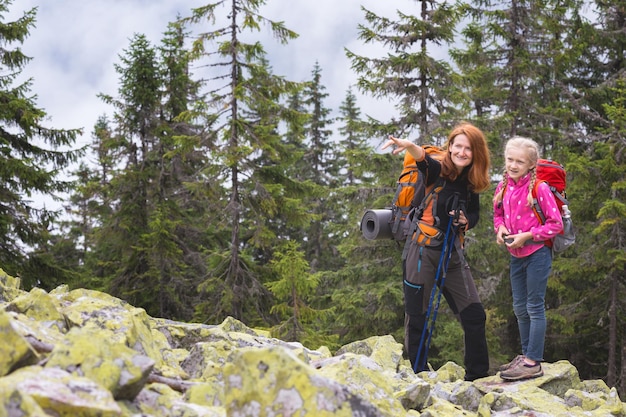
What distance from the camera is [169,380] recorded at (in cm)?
344

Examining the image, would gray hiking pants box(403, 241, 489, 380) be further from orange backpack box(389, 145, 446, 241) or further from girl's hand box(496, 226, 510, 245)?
girl's hand box(496, 226, 510, 245)

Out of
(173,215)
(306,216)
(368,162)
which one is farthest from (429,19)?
(173,215)

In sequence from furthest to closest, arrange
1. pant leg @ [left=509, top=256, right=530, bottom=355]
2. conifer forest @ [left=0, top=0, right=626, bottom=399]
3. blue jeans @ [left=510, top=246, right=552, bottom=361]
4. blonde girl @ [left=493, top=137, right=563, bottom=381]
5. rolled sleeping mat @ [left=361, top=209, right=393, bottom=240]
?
conifer forest @ [left=0, top=0, right=626, bottom=399]
pant leg @ [left=509, top=256, right=530, bottom=355]
rolled sleeping mat @ [left=361, top=209, right=393, bottom=240]
blue jeans @ [left=510, top=246, right=552, bottom=361]
blonde girl @ [left=493, top=137, right=563, bottom=381]

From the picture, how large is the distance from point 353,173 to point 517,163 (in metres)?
12.0

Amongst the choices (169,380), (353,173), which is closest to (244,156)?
(353,173)

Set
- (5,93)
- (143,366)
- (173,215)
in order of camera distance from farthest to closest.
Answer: (173,215)
(5,93)
(143,366)

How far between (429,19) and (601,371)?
1349 centimetres

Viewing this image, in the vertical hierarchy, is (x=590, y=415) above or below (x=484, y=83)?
below

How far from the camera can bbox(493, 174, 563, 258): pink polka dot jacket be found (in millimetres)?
5500

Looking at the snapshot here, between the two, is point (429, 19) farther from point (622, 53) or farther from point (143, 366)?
point (143, 366)

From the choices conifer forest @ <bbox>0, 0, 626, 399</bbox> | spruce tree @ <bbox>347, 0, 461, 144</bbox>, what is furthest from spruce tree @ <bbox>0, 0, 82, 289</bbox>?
spruce tree @ <bbox>347, 0, 461, 144</bbox>

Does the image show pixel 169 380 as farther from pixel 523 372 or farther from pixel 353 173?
pixel 353 173

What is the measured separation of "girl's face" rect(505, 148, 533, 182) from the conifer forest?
747cm

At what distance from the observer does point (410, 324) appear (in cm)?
579
